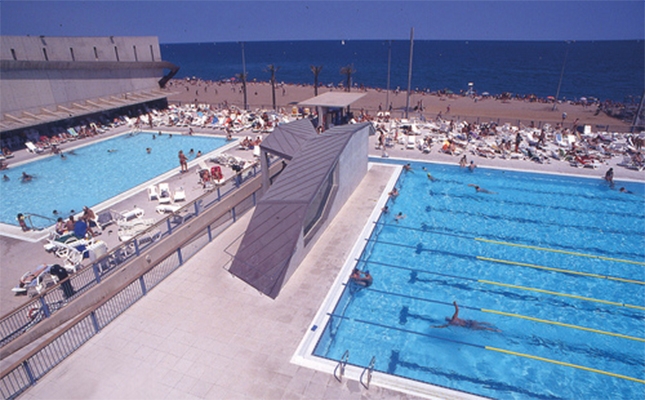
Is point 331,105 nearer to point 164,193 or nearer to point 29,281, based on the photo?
point 164,193

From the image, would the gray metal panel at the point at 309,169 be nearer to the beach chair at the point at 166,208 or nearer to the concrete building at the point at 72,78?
the beach chair at the point at 166,208

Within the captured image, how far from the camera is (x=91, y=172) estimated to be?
25.0m

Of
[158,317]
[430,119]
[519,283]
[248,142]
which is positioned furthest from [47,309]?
[430,119]

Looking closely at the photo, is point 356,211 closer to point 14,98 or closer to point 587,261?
point 587,261

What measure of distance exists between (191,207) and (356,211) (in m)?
7.77

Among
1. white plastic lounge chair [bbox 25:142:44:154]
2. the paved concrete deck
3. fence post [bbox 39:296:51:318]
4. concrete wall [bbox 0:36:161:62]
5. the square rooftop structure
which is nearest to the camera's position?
the paved concrete deck

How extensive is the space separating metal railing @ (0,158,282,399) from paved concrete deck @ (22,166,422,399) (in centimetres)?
28

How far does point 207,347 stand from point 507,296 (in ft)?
34.7

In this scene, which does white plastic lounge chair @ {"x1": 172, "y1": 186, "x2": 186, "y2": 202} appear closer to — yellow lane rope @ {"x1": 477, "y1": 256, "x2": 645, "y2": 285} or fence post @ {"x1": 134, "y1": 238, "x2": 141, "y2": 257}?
fence post @ {"x1": 134, "y1": 238, "x2": 141, "y2": 257}

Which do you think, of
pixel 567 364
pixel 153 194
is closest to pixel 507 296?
pixel 567 364

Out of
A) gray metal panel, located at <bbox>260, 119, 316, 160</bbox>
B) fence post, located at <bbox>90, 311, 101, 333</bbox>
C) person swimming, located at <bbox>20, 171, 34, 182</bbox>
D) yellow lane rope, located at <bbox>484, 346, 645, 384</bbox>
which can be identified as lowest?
yellow lane rope, located at <bbox>484, 346, 645, 384</bbox>

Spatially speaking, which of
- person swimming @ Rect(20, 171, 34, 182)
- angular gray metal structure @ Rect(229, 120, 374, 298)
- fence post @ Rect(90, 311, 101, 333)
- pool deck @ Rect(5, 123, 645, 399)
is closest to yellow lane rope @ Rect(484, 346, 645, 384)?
pool deck @ Rect(5, 123, 645, 399)

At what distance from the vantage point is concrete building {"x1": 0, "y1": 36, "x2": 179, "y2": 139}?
2934cm

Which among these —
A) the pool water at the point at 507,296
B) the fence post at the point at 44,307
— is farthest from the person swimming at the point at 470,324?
the fence post at the point at 44,307
